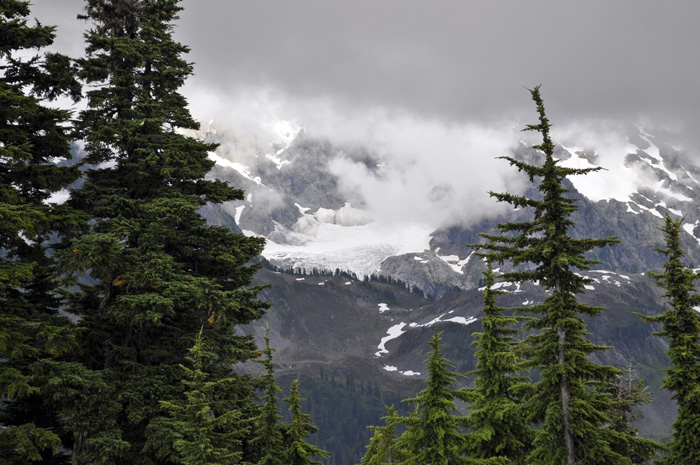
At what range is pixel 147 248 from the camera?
61.4 feet

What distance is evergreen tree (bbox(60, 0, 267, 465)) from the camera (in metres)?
17.0

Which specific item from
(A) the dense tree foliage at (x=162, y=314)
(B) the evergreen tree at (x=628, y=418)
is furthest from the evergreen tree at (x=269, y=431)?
(B) the evergreen tree at (x=628, y=418)

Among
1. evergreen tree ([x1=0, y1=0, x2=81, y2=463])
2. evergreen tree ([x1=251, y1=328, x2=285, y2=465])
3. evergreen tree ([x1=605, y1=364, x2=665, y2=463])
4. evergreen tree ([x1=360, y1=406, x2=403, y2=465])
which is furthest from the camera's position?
evergreen tree ([x1=360, y1=406, x2=403, y2=465])

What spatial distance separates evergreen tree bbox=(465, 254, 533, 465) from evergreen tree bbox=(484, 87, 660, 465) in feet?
5.15

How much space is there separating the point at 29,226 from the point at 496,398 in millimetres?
18238

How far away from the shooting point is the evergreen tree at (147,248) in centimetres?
1700

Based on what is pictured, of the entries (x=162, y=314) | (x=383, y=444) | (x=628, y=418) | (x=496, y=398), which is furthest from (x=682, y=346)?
(x=162, y=314)

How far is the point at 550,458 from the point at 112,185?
66.4 feet

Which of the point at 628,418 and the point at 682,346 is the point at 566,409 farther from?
the point at 628,418

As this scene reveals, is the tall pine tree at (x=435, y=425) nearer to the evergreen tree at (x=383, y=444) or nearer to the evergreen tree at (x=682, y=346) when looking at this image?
the evergreen tree at (x=383, y=444)

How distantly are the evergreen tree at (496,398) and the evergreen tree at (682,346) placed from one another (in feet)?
18.7

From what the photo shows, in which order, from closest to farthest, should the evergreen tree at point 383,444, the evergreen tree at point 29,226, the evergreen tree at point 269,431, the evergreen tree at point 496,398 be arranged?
1. the evergreen tree at point 29,226
2. the evergreen tree at point 269,431
3. the evergreen tree at point 496,398
4. the evergreen tree at point 383,444

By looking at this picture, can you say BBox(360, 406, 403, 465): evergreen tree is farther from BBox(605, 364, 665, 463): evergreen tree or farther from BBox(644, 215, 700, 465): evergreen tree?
BBox(644, 215, 700, 465): evergreen tree

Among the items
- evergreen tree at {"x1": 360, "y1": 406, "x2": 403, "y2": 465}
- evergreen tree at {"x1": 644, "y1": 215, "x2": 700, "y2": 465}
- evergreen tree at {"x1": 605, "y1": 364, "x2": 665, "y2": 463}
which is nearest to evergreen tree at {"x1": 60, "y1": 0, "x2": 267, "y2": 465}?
evergreen tree at {"x1": 360, "y1": 406, "x2": 403, "y2": 465}
